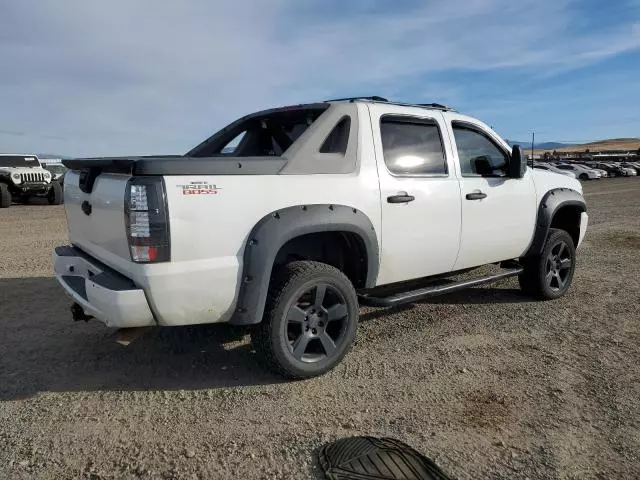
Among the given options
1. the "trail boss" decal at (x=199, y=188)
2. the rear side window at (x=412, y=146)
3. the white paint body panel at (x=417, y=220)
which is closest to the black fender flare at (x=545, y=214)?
the white paint body panel at (x=417, y=220)

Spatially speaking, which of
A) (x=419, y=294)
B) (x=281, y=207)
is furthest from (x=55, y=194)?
(x=281, y=207)

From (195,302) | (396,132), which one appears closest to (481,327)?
(396,132)

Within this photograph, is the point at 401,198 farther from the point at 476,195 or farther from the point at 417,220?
the point at 476,195

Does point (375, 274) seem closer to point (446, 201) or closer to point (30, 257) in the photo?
point (446, 201)

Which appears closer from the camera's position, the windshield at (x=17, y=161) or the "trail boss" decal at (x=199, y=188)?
the "trail boss" decal at (x=199, y=188)

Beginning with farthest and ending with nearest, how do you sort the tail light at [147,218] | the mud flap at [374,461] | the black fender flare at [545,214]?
1. the black fender flare at [545,214]
2. the tail light at [147,218]
3. the mud flap at [374,461]

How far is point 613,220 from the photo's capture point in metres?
12.6

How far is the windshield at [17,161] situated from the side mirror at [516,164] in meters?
18.3

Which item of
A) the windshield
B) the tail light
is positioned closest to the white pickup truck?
the tail light

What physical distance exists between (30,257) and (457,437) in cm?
726

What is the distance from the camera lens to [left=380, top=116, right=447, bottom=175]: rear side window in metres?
4.06

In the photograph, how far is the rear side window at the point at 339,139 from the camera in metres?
3.82

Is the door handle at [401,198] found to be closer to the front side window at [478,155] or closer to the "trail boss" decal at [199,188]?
the front side window at [478,155]

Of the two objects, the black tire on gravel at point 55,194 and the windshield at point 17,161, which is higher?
the windshield at point 17,161
